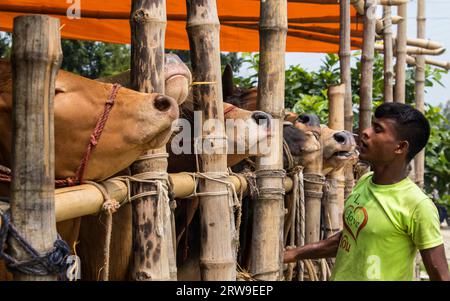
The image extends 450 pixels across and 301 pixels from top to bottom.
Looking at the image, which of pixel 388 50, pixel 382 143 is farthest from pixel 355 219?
pixel 388 50

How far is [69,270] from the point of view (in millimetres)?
2082

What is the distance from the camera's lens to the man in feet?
9.56

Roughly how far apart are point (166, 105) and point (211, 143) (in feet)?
2.93

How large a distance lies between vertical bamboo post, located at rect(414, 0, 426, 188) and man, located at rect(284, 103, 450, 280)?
267 inches

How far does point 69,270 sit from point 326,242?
4.94 feet

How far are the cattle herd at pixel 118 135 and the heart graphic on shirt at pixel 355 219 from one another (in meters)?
0.68

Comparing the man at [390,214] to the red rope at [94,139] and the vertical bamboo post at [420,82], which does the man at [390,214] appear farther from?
the vertical bamboo post at [420,82]

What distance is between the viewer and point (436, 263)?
2859 millimetres

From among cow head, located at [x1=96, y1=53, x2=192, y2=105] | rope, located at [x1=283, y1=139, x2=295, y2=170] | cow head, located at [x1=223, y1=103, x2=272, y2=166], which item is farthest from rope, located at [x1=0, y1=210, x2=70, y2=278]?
rope, located at [x1=283, y1=139, x2=295, y2=170]

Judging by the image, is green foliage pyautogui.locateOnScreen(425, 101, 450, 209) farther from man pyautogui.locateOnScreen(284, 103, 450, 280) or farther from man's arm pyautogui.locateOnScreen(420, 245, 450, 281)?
man's arm pyautogui.locateOnScreen(420, 245, 450, 281)
